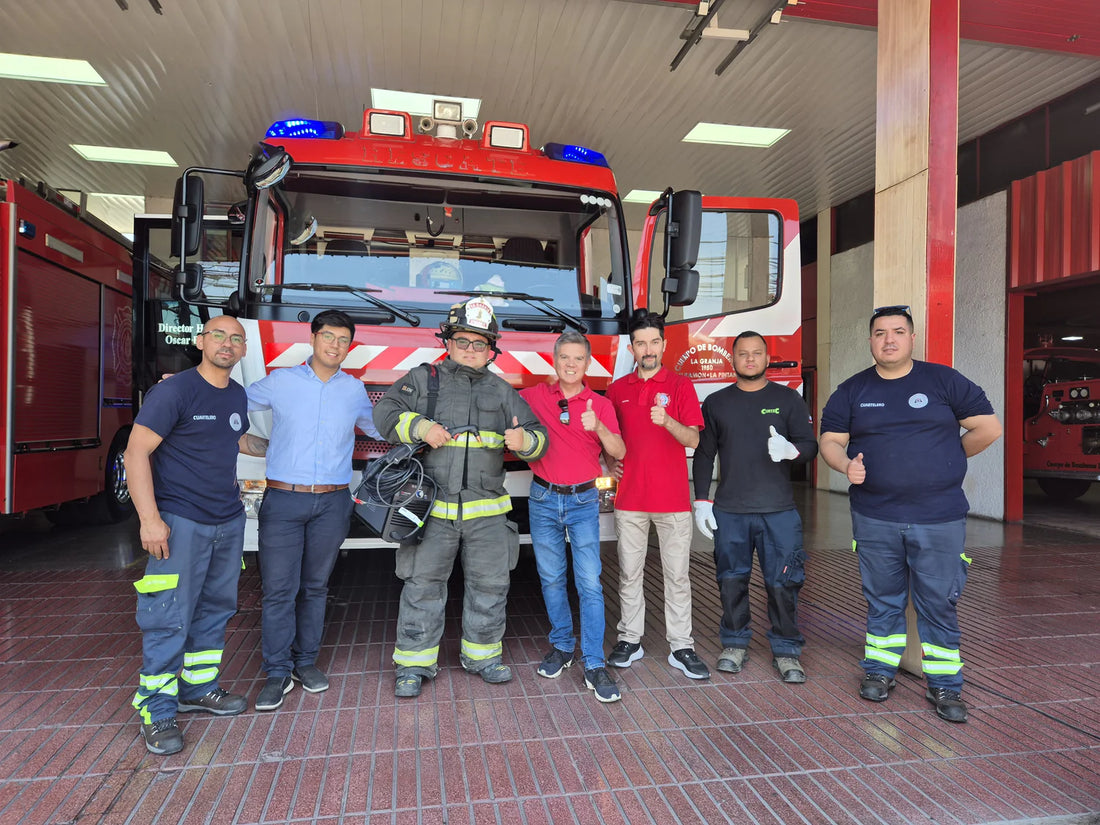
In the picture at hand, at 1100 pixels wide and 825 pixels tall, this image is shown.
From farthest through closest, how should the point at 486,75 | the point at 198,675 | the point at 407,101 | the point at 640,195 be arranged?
the point at 640,195 < the point at 407,101 < the point at 486,75 < the point at 198,675

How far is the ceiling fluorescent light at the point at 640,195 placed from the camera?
36.9 ft

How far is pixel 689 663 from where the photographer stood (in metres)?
3.34

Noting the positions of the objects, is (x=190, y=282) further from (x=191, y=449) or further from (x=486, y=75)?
(x=486, y=75)

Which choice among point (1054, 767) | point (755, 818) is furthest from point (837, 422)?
point (755, 818)

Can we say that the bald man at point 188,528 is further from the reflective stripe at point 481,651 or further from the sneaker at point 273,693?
the reflective stripe at point 481,651

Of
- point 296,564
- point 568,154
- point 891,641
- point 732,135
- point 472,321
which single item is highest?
point 732,135

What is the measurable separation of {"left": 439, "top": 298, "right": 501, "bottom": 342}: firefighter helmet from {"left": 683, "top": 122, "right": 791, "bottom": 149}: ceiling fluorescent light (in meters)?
6.71

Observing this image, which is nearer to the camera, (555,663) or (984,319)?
(555,663)

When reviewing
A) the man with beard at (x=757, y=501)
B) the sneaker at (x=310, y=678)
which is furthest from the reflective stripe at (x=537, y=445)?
the sneaker at (x=310, y=678)

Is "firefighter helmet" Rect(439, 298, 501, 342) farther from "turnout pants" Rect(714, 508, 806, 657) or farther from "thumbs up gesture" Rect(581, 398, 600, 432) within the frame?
"turnout pants" Rect(714, 508, 806, 657)

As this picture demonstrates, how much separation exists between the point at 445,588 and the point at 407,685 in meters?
0.45

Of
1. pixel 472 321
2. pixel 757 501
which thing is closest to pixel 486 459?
pixel 472 321

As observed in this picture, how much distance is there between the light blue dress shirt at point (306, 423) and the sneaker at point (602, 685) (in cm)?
146

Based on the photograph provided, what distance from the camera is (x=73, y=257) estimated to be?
19.7ft
